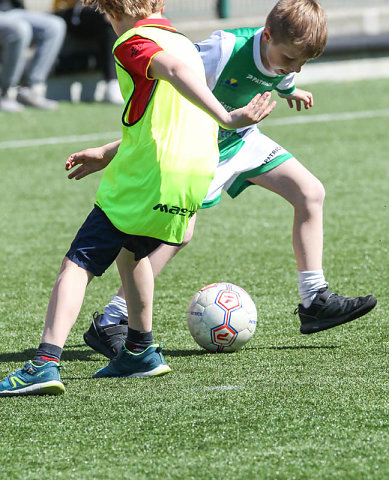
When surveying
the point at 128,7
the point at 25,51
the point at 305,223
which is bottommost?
the point at 25,51

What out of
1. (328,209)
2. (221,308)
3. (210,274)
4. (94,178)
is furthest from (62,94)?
(221,308)

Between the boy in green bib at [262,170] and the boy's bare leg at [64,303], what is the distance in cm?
52

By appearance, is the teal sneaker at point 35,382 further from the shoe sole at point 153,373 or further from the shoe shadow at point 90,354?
the shoe shadow at point 90,354

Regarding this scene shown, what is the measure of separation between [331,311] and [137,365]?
3.18 feet

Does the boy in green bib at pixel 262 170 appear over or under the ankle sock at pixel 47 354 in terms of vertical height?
over

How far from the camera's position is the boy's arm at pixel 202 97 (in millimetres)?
3229

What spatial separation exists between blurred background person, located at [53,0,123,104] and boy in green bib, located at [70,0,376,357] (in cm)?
844

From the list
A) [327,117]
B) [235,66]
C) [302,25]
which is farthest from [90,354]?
[327,117]

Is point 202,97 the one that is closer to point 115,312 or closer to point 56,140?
point 115,312

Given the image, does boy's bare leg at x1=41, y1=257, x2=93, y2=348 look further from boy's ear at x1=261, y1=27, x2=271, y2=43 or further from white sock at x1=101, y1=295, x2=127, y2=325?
boy's ear at x1=261, y1=27, x2=271, y2=43

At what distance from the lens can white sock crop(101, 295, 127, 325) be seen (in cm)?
430

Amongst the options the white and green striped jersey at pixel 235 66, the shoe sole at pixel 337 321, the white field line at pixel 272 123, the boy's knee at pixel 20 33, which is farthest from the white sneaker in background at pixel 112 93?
the shoe sole at pixel 337 321

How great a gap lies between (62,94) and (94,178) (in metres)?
4.55

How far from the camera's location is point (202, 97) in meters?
3.26
